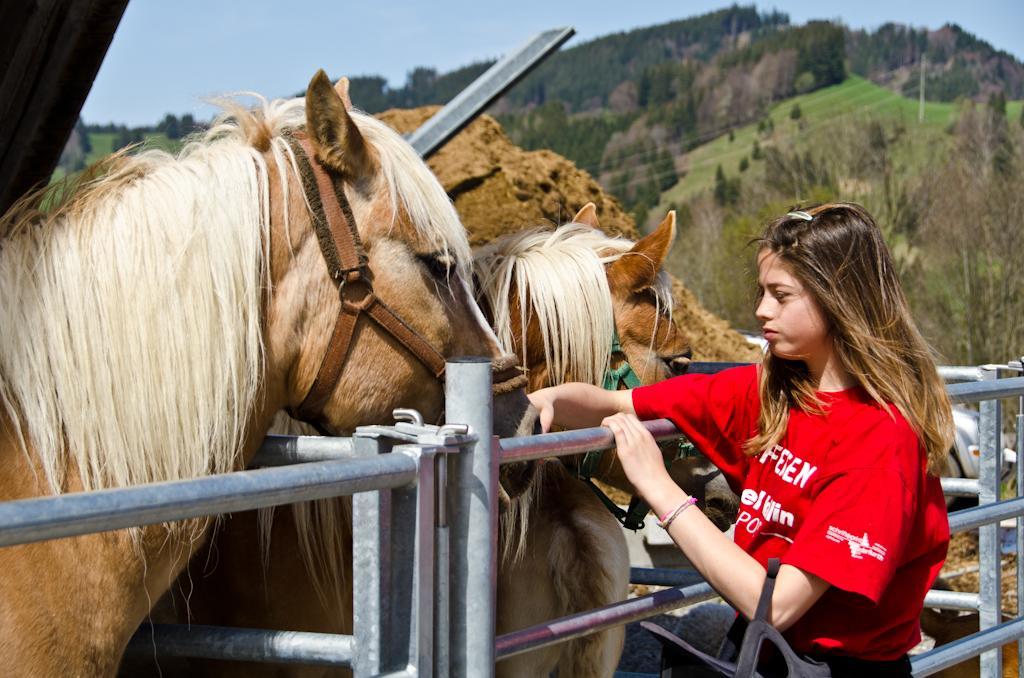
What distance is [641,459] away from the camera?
1.80m

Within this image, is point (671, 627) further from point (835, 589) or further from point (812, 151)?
point (812, 151)

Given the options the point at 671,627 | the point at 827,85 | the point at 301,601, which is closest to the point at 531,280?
the point at 301,601

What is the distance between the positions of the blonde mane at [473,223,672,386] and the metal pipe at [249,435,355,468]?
41.8 inches

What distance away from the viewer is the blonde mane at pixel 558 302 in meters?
2.92

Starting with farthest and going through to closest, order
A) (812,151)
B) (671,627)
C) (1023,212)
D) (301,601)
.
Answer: (812,151) < (1023,212) < (671,627) < (301,601)

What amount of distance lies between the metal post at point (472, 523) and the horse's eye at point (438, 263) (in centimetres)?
61

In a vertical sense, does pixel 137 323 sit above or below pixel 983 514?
above

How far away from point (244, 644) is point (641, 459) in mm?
796

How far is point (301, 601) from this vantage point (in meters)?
2.23

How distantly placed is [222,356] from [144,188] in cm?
38

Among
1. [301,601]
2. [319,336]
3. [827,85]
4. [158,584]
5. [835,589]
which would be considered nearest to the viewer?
[835,589]

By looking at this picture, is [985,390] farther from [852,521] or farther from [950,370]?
[950,370]

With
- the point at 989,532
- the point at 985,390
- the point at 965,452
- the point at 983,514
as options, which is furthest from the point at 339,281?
the point at 965,452

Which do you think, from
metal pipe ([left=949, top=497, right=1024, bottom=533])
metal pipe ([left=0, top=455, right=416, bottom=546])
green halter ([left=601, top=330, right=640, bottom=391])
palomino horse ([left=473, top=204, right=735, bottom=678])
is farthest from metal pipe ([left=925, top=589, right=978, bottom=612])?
metal pipe ([left=0, top=455, right=416, bottom=546])
